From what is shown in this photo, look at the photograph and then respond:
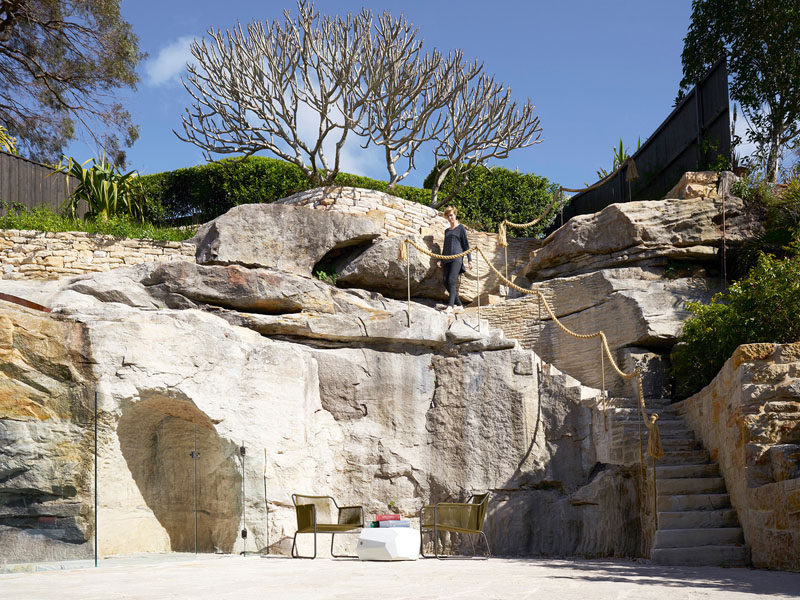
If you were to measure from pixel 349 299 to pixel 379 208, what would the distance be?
328 centimetres

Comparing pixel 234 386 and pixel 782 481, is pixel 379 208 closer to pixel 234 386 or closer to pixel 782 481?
pixel 234 386

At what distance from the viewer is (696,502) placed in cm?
800

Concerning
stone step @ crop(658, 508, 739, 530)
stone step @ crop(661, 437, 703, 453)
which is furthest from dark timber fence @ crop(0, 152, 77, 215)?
stone step @ crop(658, 508, 739, 530)

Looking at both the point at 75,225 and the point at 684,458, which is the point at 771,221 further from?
the point at 75,225

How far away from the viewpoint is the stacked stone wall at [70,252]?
12758 millimetres

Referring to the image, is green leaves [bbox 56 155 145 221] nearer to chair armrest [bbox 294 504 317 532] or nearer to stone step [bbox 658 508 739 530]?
chair armrest [bbox 294 504 317 532]

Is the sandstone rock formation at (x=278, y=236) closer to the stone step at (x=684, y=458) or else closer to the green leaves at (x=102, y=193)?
the green leaves at (x=102, y=193)

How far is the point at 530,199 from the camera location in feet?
58.2

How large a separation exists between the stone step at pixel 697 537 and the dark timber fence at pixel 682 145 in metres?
7.80

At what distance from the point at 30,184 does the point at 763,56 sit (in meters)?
14.6

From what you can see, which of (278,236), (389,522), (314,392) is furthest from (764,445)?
(278,236)

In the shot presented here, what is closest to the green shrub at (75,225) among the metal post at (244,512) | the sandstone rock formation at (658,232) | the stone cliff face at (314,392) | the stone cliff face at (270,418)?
the stone cliff face at (314,392)

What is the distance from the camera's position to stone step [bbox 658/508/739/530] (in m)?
7.71

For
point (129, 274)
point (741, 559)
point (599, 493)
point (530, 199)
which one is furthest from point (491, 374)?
point (530, 199)
